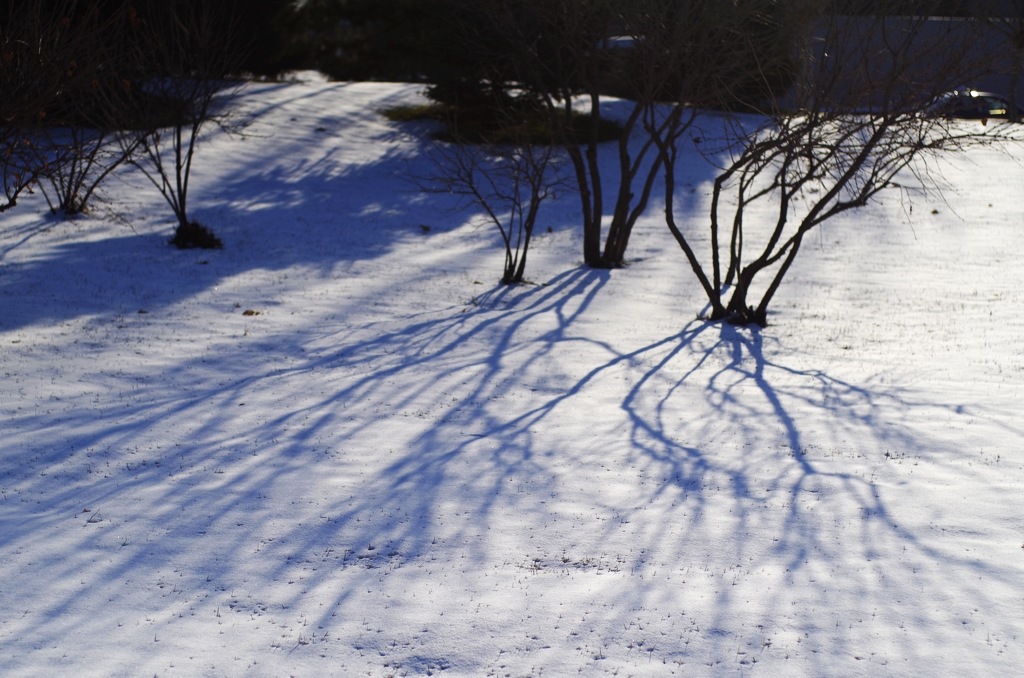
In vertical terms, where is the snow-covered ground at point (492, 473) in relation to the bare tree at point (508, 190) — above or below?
below

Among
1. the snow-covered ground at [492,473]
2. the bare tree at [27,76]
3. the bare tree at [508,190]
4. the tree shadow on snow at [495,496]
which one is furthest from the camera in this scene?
the bare tree at [508,190]

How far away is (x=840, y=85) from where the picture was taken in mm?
12711

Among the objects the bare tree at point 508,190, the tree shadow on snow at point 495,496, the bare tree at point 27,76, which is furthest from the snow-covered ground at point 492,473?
the bare tree at point 27,76

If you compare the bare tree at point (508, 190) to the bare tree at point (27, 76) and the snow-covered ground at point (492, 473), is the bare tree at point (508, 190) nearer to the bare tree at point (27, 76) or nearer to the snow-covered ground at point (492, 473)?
the snow-covered ground at point (492, 473)

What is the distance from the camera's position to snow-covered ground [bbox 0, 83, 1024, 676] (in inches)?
209

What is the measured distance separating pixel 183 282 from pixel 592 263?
7.06 meters

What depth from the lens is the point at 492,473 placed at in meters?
7.71

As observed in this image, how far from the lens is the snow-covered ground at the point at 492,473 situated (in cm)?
530

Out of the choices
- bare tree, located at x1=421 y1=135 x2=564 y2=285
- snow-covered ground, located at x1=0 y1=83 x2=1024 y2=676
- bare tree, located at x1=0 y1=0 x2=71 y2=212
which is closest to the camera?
snow-covered ground, located at x1=0 y1=83 x2=1024 y2=676

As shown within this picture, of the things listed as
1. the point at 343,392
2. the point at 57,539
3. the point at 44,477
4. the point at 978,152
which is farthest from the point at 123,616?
the point at 978,152

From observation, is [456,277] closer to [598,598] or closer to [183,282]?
[183,282]

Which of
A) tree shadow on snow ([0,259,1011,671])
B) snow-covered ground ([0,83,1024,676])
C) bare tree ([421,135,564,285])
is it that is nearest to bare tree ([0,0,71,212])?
snow-covered ground ([0,83,1024,676])

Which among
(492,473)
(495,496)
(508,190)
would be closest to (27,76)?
(492,473)

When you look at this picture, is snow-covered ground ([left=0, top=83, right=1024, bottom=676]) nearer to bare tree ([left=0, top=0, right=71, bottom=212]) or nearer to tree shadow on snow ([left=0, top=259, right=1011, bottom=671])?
tree shadow on snow ([left=0, top=259, right=1011, bottom=671])
